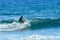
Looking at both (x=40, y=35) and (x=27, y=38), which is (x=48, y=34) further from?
(x=27, y=38)

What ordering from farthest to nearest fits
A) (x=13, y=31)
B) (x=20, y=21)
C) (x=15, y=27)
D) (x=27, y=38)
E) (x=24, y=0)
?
(x=24, y=0) → (x=20, y=21) → (x=15, y=27) → (x=13, y=31) → (x=27, y=38)

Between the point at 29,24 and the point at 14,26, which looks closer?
the point at 14,26

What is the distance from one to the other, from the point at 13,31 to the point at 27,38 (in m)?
2.59

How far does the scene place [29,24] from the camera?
65.3 ft

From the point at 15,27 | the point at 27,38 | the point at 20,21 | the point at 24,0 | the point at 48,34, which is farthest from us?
the point at 24,0

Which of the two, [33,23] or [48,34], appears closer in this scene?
[48,34]

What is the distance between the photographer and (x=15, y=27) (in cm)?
1867

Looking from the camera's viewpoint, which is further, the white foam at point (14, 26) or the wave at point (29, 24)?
the wave at point (29, 24)

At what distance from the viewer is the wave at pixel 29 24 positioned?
18.7 meters

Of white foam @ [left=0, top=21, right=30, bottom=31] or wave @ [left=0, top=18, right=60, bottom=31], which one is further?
wave @ [left=0, top=18, right=60, bottom=31]

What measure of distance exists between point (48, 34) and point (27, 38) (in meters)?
1.53

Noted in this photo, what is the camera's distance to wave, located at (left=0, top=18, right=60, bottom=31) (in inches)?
737

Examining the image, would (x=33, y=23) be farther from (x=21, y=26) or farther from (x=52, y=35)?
(x=52, y=35)

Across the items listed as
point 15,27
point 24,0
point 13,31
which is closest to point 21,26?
point 15,27
